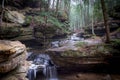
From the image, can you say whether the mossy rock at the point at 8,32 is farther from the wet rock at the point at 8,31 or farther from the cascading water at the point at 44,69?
the cascading water at the point at 44,69

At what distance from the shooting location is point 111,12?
2644 centimetres

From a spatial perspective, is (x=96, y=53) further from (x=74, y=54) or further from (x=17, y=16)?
(x=17, y=16)

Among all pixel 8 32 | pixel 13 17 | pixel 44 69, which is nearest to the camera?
pixel 44 69

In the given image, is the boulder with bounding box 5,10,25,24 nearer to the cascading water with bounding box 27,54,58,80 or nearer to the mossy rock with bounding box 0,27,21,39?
the mossy rock with bounding box 0,27,21,39

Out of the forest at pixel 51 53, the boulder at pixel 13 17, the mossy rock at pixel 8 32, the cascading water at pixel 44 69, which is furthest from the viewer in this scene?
the boulder at pixel 13 17

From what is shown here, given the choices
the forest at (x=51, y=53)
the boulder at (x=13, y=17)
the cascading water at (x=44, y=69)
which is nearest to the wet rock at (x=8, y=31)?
the forest at (x=51, y=53)

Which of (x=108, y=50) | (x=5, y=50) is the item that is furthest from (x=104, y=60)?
(x=5, y=50)

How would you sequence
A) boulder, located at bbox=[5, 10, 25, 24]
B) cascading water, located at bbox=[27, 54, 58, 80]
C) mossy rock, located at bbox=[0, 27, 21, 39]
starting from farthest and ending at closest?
boulder, located at bbox=[5, 10, 25, 24] < mossy rock, located at bbox=[0, 27, 21, 39] < cascading water, located at bbox=[27, 54, 58, 80]

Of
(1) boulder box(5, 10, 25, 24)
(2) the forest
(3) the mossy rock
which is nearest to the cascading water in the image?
(2) the forest

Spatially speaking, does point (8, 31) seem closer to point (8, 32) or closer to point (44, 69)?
point (8, 32)

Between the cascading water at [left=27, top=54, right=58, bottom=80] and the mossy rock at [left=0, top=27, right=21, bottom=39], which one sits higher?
the mossy rock at [left=0, top=27, right=21, bottom=39]

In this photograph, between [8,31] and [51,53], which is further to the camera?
[8,31]

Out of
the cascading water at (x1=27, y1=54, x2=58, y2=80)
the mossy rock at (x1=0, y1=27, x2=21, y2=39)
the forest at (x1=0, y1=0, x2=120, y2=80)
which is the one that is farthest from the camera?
the mossy rock at (x1=0, y1=27, x2=21, y2=39)

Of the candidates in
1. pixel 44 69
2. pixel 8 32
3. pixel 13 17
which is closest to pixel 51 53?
pixel 44 69
